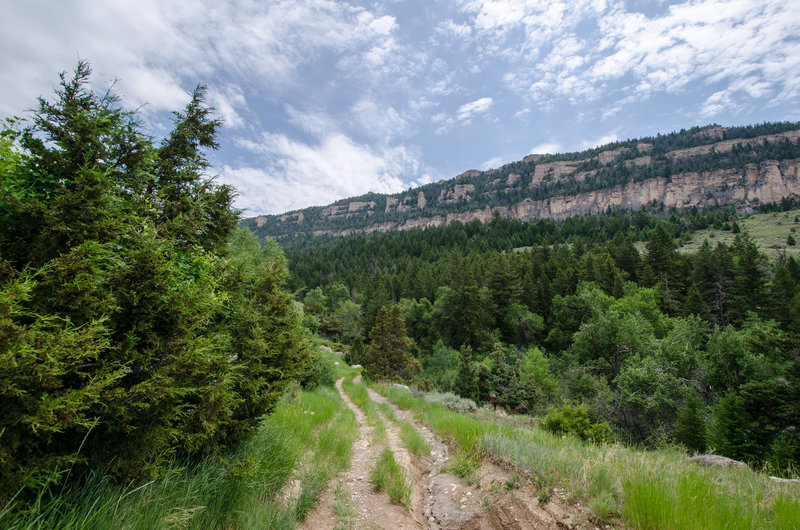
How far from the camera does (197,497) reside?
A: 298cm

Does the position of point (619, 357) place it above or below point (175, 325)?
below

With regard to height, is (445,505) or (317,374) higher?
(445,505)

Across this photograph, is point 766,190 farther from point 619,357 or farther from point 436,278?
point 619,357

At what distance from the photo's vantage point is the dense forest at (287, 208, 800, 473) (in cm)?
1561

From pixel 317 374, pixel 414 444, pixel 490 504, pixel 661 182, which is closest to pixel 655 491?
pixel 490 504

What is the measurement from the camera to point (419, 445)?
291 inches

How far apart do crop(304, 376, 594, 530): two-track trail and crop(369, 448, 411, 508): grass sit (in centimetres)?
10

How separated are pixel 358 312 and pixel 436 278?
60.7 ft

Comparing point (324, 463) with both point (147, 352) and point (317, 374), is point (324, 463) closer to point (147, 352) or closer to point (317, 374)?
point (147, 352)

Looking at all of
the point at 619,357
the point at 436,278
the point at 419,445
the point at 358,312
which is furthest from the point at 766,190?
the point at 419,445

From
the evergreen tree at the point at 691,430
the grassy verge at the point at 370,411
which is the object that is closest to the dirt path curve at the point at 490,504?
the grassy verge at the point at 370,411

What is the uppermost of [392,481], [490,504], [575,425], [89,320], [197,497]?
[89,320]

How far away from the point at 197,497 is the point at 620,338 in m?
35.0

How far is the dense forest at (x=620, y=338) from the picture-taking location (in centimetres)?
1561
